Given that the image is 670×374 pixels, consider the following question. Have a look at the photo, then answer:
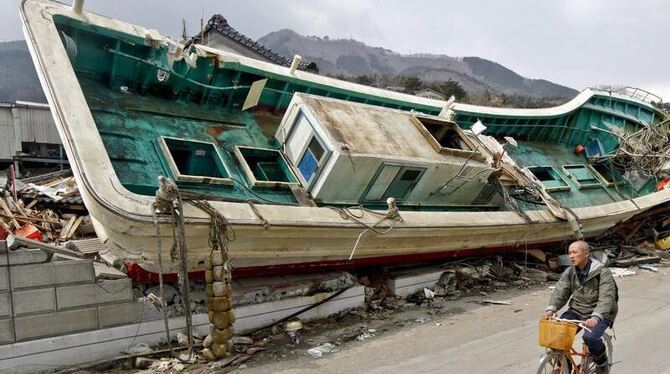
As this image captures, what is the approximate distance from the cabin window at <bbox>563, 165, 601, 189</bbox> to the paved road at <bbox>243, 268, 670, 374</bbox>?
196 inches

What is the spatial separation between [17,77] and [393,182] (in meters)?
57.6

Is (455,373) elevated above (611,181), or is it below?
below

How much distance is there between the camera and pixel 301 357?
5.49 m

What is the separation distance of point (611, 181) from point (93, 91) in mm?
12073

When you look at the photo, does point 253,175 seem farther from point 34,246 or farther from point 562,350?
point 562,350

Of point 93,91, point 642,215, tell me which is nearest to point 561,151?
point 642,215

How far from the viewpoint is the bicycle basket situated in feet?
12.0

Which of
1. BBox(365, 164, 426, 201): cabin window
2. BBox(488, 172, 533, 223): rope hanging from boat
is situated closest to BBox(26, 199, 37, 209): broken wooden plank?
BBox(365, 164, 426, 201): cabin window

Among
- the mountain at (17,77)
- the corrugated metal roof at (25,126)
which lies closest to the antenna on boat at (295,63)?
the corrugated metal roof at (25,126)

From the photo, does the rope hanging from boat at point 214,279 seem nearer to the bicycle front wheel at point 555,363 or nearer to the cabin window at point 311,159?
the cabin window at point 311,159

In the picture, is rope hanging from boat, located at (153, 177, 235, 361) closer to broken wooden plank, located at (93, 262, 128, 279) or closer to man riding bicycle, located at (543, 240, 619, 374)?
broken wooden plank, located at (93, 262, 128, 279)

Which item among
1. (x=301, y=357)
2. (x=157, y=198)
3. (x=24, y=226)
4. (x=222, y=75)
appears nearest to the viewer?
(x=157, y=198)

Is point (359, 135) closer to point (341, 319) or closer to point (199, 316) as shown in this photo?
point (341, 319)

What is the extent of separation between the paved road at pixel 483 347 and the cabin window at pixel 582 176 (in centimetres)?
498
